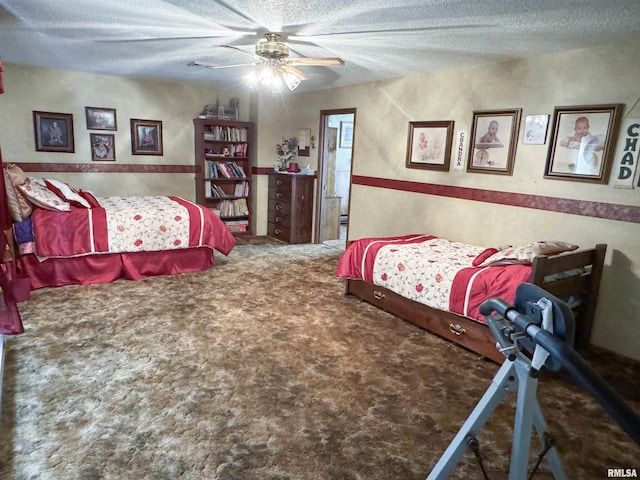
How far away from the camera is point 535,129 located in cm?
354

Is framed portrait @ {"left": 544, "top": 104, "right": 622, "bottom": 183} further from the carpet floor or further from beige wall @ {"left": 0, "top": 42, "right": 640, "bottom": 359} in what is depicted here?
the carpet floor

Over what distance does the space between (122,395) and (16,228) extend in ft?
7.42

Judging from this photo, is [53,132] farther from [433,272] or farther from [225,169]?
[433,272]

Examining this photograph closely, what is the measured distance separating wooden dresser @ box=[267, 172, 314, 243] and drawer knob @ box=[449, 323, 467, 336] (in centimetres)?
334

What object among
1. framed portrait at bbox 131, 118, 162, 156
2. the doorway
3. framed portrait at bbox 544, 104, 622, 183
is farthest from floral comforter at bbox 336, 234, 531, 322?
framed portrait at bbox 131, 118, 162, 156

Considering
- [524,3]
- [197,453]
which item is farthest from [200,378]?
[524,3]

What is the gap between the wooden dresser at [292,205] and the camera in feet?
19.5

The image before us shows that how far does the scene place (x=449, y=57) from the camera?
Result: 3.72 m

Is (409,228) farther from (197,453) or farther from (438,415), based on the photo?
(197,453)

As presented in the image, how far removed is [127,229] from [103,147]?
86.5 inches

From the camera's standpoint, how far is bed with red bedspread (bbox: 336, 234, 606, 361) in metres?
2.80

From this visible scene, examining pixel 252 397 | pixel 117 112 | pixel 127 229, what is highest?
pixel 117 112

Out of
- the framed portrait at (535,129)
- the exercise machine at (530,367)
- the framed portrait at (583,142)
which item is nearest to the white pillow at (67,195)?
the exercise machine at (530,367)

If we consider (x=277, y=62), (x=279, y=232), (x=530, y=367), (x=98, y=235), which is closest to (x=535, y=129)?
(x=277, y=62)
